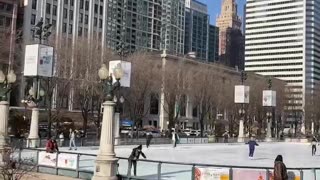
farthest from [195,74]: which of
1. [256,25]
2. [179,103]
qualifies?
[256,25]

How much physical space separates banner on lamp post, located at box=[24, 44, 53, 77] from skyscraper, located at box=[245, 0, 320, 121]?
15516 cm

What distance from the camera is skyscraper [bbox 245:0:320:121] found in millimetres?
184875

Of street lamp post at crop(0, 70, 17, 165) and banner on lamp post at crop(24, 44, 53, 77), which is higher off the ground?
banner on lamp post at crop(24, 44, 53, 77)

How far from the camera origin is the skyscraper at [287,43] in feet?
607

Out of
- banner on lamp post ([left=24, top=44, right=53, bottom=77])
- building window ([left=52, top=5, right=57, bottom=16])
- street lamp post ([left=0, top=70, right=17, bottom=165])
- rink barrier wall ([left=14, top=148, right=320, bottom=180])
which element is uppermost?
building window ([left=52, top=5, right=57, bottom=16])

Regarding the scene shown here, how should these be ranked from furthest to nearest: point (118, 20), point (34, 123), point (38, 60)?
point (118, 20)
point (34, 123)
point (38, 60)

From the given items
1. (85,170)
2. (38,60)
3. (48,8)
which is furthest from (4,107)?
(48,8)

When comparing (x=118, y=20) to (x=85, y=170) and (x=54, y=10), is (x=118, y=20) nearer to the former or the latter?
(x=54, y=10)

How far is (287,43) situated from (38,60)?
162880 millimetres

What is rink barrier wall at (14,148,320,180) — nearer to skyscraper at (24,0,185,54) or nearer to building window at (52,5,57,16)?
skyscraper at (24,0,185,54)

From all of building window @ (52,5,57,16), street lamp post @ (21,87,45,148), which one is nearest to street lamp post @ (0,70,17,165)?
street lamp post @ (21,87,45,148)

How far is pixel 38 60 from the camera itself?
1368 inches

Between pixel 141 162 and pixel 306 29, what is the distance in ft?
589

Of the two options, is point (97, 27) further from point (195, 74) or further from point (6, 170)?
point (6, 170)
